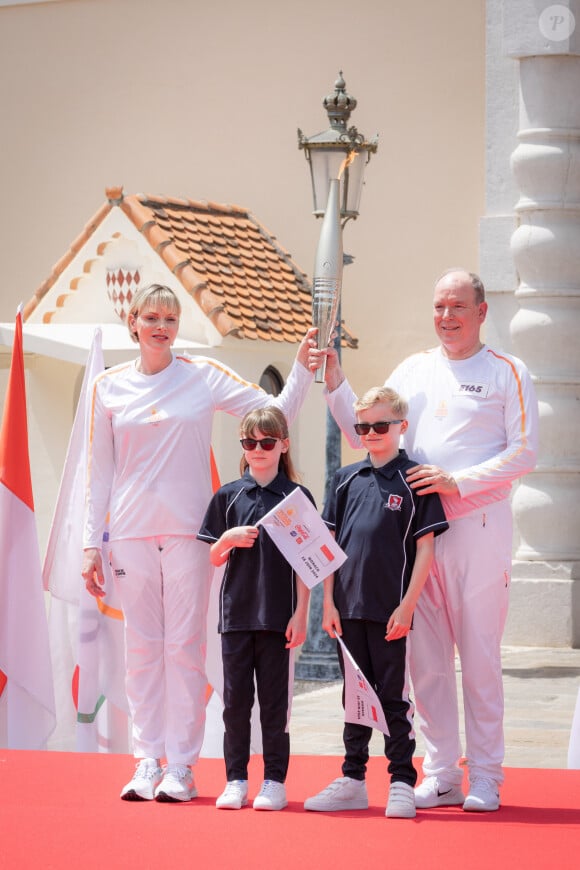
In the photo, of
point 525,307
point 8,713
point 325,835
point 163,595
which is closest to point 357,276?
point 525,307

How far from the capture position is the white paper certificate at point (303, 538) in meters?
5.09

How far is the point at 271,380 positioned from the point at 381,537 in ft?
26.7

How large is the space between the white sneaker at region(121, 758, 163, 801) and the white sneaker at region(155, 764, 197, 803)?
0.12 ft

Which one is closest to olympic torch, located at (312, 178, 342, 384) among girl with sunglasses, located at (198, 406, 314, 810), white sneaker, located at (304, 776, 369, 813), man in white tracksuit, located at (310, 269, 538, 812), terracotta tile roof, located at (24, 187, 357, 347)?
man in white tracksuit, located at (310, 269, 538, 812)

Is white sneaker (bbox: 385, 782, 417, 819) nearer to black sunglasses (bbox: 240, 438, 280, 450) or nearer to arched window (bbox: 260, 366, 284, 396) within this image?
black sunglasses (bbox: 240, 438, 280, 450)

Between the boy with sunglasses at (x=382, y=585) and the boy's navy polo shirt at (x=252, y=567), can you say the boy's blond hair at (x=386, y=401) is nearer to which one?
the boy with sunglasses at (x=382, y=585)

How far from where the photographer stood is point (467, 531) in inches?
207

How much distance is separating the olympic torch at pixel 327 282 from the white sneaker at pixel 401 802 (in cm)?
144

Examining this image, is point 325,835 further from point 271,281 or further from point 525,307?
point 271,281

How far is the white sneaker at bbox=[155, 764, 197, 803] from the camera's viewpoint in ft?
17.3

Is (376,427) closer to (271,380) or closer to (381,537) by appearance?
(381,537)

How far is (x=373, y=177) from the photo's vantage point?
13656 mm

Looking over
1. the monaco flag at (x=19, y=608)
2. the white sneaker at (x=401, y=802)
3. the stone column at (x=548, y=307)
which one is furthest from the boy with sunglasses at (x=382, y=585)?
the stone column at (x=548, y=307)

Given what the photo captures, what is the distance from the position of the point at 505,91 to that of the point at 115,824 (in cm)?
795
